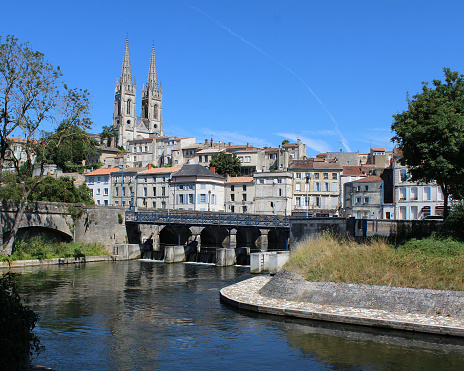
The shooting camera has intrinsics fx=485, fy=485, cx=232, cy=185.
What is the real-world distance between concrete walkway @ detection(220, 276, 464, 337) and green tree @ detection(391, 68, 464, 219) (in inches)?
409

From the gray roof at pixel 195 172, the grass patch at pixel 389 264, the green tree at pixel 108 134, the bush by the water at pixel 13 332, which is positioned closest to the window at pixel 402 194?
the gray roof at pixel 195 172

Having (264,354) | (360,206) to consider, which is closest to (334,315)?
(264,354)

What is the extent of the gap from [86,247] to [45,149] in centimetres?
1215

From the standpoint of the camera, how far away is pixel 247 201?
85.7m

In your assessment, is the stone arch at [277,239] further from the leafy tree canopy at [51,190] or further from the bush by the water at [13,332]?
the bush by the water at [13,332]

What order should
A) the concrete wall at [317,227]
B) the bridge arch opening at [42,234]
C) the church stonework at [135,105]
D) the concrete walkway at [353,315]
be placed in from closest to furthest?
the concrete walkway at [353,315] < the concrete wall at [317,227] < the bridge arch opening at [42,234] < the church stonework at [135,105]

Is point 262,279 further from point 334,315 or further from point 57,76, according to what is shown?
point 57,76

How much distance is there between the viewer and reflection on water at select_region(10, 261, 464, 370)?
16281mm

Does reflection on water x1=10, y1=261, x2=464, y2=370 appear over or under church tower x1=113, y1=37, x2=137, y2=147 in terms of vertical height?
under

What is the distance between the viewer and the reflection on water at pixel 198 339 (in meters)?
16.3

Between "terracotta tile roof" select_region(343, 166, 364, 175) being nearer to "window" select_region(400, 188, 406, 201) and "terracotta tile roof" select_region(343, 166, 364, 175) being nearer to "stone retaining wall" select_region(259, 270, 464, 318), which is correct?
"window" select_region(400, 188, 406, 201)

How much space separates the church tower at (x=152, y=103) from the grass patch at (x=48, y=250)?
13936cm

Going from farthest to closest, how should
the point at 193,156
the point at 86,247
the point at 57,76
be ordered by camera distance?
the point at 193,156 < the point at 86,247 < the point at 57,76

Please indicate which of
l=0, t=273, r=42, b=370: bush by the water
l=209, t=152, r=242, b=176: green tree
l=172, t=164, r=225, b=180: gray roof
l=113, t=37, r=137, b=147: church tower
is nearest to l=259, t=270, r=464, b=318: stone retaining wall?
l=0, t=273, r=42, b=370: bush by the water
